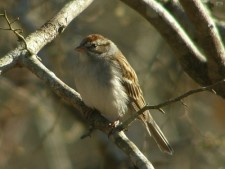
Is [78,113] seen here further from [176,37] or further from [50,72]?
[50,72]

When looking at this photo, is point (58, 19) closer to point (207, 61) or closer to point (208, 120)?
point (207, 61)

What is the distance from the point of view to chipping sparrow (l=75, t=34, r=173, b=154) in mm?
4082

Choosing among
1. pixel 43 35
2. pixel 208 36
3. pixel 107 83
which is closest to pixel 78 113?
pixel 107 83

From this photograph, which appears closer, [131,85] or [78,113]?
[131,85]

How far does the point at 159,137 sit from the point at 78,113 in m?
1.30

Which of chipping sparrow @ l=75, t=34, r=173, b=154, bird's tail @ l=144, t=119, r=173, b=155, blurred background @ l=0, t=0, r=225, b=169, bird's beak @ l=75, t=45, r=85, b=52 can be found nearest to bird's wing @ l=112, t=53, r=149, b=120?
chipping sparrow @ l=75, t=34, r=173, b=154

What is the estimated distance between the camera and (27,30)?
5602 mm

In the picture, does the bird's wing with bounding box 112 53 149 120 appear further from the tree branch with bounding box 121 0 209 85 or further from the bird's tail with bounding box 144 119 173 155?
the tree branch with bounding box 121 0 209 85

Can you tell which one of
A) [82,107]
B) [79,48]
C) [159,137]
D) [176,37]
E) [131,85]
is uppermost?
[176,37]

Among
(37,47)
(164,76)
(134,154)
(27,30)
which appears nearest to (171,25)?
(37,47)

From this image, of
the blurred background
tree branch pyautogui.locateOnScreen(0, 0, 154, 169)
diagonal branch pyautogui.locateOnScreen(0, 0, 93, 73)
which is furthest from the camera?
the blurred background

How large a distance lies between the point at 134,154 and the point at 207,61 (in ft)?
4.05

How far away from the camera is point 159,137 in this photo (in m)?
4.46

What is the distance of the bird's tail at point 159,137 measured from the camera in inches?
173
